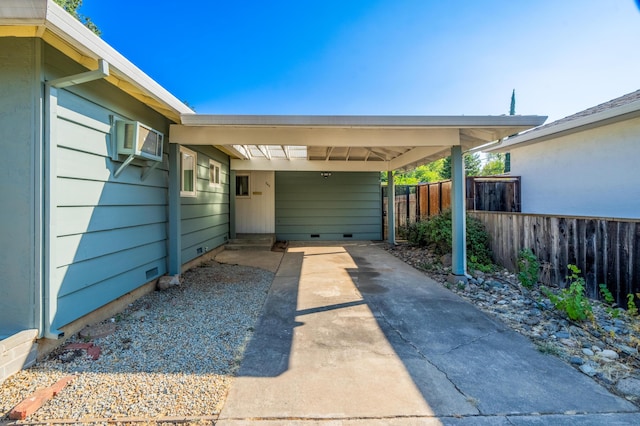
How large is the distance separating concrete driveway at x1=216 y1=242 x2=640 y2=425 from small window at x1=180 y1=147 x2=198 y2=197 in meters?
2.69

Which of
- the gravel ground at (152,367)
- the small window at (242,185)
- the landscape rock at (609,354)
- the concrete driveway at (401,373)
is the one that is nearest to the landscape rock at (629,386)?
the concrete driveway at (401,373)

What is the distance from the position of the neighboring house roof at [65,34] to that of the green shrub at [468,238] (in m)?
5.94

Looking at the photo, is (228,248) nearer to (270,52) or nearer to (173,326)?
(173,326)

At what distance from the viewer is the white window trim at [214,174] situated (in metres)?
6.48

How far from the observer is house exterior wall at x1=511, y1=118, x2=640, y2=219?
492 cm

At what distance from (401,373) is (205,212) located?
17.2 ft

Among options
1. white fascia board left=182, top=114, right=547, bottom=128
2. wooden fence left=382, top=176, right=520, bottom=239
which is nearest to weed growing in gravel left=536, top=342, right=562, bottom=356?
white fascia board left=182, top=114, right=547, bottom=128

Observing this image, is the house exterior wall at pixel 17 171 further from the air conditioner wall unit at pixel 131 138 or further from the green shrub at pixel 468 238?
the green shrub at pixel 468 238

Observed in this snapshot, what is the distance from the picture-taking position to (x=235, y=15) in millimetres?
7121

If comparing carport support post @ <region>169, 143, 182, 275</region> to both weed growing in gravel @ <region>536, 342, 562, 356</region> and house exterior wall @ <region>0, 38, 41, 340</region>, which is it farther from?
weed growing in gravel @ <region>536, 342, 562, 356</region>

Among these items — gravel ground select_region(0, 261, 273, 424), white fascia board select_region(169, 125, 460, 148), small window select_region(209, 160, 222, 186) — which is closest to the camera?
gravel ground select_region(0, 261, 273, 424)

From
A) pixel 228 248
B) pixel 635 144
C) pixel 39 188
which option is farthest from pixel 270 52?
pixel 635 144

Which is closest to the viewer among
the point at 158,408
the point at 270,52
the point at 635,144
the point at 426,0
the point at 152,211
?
the point at 158,408

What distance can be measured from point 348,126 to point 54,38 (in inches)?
126
